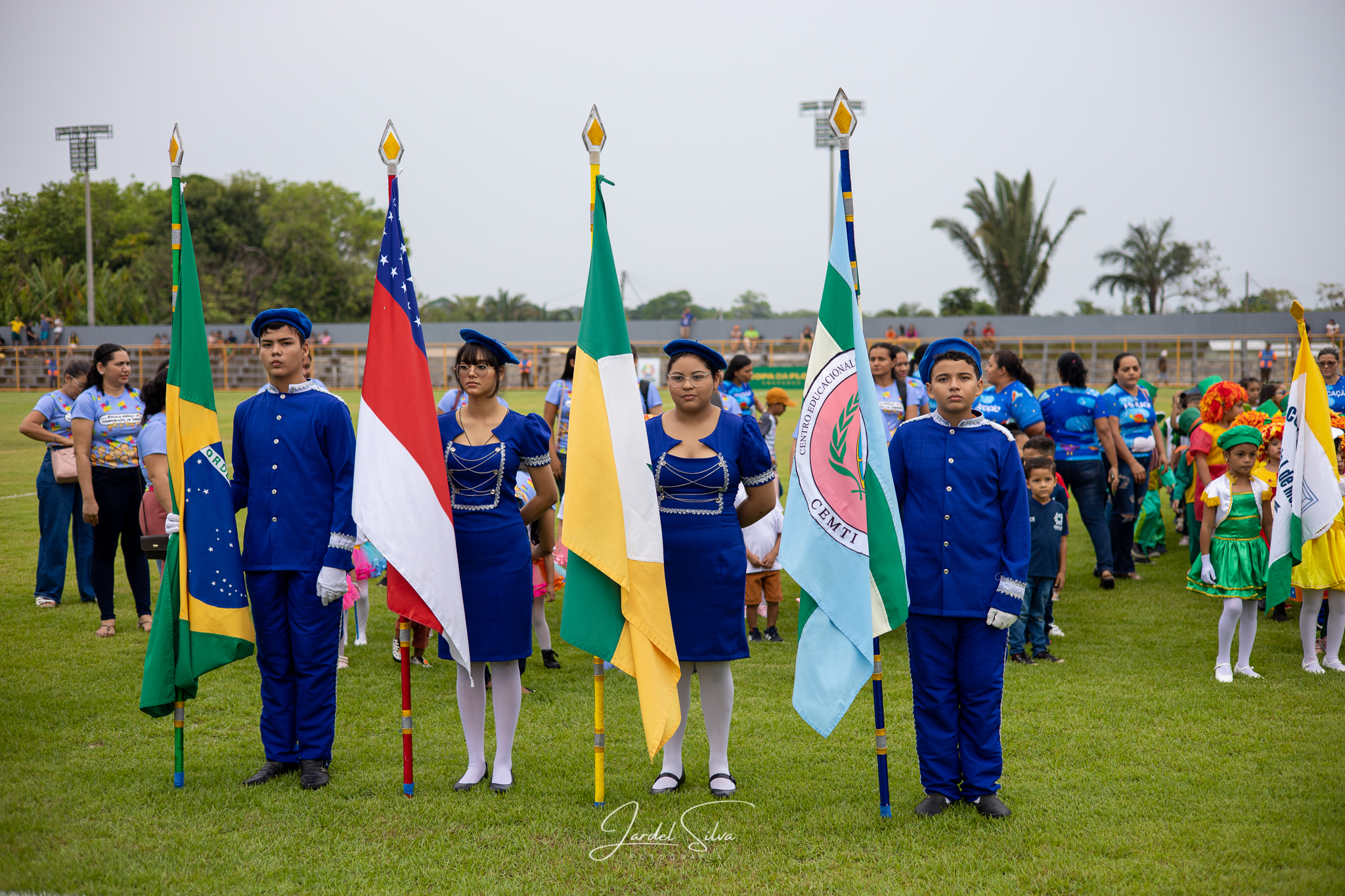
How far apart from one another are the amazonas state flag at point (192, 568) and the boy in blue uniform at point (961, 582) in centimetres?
319

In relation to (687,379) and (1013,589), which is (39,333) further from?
(1013,589)

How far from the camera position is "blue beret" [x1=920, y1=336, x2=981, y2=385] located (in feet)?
15.2

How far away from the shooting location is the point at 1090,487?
350 inches

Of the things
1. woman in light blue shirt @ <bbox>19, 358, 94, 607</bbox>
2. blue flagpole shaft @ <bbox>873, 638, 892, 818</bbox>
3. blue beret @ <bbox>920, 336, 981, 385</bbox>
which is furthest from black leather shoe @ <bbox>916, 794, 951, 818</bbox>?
woman in light blue shirt @ <bbox>19, 358, 94, 607</bbox>

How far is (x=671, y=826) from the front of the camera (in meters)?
4.39

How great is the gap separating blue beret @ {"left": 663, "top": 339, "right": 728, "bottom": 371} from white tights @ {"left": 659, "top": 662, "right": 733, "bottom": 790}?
55.3 inches

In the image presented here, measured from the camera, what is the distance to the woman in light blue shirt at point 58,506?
330 inches

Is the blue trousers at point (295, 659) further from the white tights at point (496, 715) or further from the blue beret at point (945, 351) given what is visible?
the blue beret at point (945, 351)

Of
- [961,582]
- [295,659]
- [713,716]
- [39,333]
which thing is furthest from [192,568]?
[39,333]

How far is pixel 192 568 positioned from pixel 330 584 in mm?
757

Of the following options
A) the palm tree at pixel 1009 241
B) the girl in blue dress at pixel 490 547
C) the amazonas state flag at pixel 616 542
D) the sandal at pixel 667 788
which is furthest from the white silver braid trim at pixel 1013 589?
the palm tree at pixel 1009 241

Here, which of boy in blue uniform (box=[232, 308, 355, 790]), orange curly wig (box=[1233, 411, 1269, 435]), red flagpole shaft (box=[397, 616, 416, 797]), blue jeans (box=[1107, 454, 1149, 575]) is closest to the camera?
red flagpole shaft (box=[397, 616, 416, 797])

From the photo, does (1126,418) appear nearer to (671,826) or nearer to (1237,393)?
(1237,393)

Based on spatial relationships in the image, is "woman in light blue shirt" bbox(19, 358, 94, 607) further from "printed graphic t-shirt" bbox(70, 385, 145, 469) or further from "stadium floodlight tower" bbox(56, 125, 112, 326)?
"stadium floodlight tower" bbox(56, 125, 112, 326)
